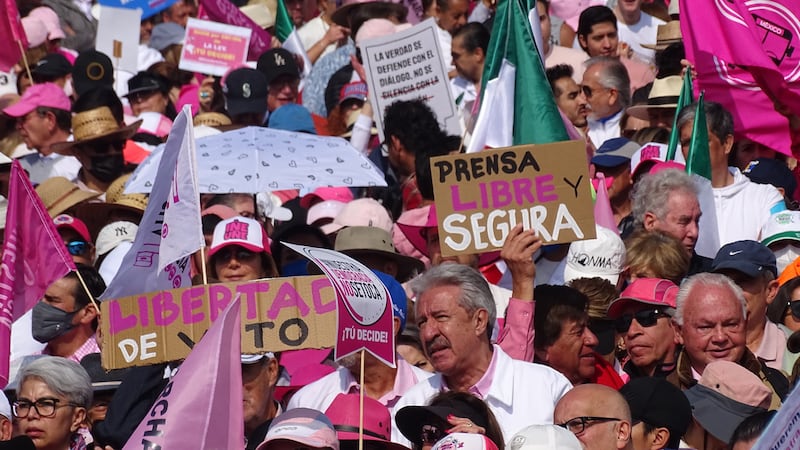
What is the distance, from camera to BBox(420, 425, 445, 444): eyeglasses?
712cm

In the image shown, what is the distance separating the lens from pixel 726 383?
7488 mm

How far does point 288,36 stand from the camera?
586 inches

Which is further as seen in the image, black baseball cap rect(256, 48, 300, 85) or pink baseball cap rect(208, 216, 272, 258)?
black baseball cap rect(256, 48, 300, 85)

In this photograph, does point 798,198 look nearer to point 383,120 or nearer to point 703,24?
point 703,24

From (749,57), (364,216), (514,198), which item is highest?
(749,57)

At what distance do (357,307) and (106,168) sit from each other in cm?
506

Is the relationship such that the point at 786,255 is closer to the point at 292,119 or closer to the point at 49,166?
the point at 292,119

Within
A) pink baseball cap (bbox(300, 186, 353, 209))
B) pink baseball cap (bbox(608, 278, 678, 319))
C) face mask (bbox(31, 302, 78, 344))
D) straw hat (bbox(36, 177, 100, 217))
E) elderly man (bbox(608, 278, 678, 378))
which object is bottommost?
face mask (bbox(31, 302, 78, 344))

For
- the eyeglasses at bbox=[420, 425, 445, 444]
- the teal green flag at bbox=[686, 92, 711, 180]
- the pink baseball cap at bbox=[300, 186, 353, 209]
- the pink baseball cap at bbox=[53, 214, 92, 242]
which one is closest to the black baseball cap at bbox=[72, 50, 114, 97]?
the pink baseball cap at bbox=[300, 186, 353, 209]

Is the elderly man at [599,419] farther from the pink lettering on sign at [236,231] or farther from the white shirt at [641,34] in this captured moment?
the white shirt at [641,34]

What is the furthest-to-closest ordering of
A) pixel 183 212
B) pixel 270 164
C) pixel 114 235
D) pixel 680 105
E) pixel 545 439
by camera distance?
pixel 680 105
pixel 114 235
pixel 270 164
pixel 183 212
pixel 545 439

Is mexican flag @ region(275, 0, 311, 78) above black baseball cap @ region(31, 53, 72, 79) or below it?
above

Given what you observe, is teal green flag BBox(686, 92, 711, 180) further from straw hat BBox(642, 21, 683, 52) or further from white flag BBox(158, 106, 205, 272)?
white flag BBox(158, 106, 205, 272)

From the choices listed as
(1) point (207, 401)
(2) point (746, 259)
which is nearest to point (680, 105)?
(2) point (746, 259)
